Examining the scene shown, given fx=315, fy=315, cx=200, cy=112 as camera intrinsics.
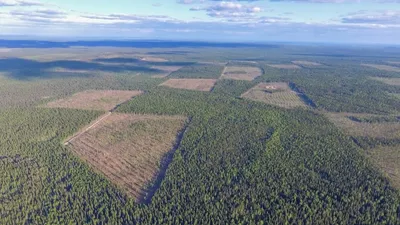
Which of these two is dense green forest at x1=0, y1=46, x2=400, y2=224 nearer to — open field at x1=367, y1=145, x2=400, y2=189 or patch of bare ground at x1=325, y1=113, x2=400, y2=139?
open field at x1=367, y1=145, x2=400, y2=189

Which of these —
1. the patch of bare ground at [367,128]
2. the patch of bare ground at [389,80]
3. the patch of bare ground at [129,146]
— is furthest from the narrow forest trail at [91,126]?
the patch of bare ground at [389,80]

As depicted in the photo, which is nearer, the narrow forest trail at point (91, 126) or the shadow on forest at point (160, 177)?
the shadow on forest at point (160, 177)

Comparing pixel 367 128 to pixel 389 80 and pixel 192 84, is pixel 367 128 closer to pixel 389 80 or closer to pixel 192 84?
pixel 192 84

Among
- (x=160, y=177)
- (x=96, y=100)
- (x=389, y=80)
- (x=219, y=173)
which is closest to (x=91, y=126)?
(x=96, y=100)

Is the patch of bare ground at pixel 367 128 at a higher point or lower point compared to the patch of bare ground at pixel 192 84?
lower

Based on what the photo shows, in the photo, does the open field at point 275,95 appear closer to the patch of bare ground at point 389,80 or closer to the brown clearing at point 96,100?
the brown clearing at point 96,100
